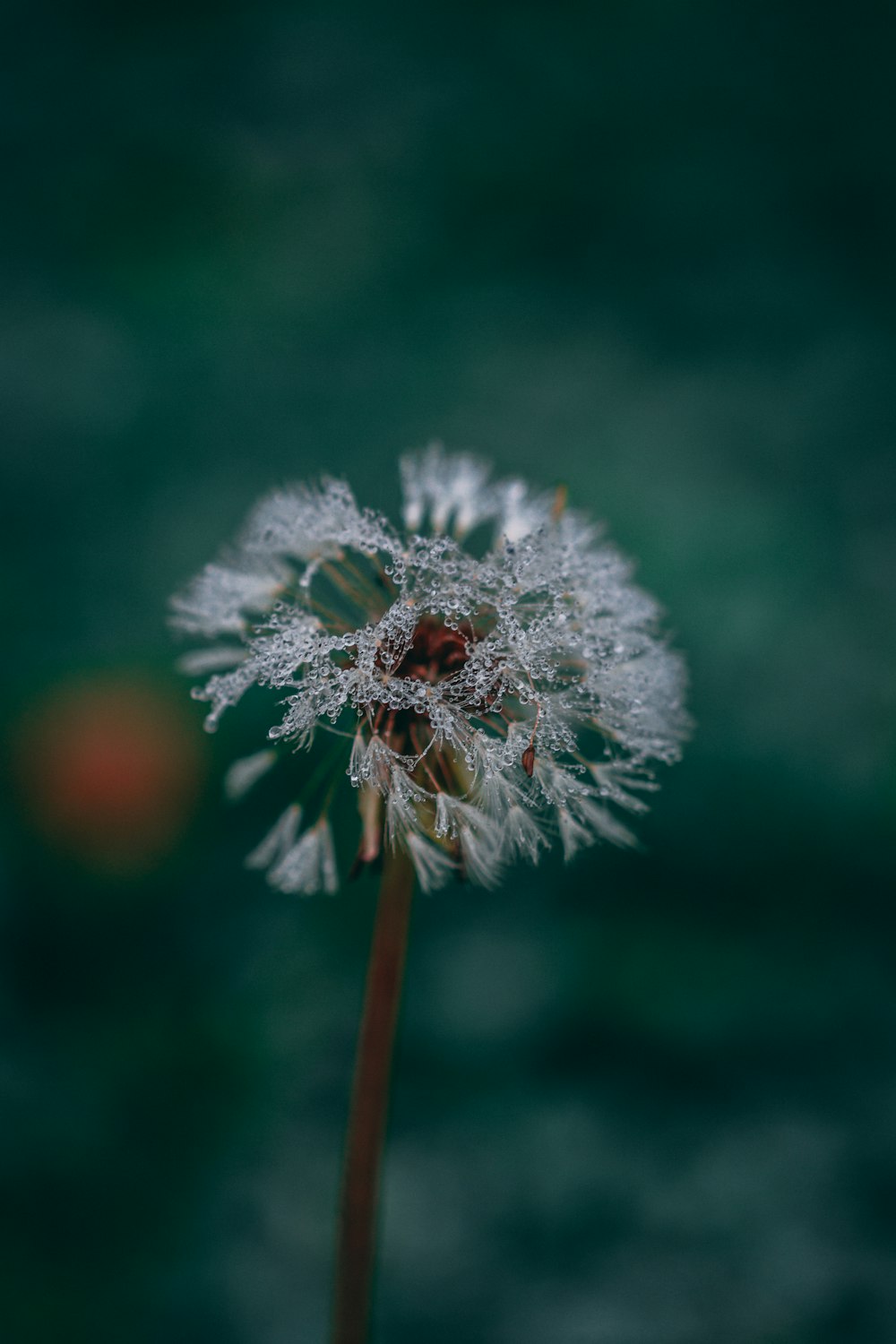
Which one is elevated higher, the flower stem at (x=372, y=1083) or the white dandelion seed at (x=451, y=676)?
the white dandelion seed at (x=451, y=676)

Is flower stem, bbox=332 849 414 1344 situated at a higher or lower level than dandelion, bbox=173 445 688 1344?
lower

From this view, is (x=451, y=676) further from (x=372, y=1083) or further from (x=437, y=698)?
(x=372, y=1083)

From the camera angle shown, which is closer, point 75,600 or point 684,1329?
point 684,1329

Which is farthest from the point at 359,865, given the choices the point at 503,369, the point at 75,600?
the point at 503,369

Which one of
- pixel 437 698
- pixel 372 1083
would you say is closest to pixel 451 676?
pixel 437 698

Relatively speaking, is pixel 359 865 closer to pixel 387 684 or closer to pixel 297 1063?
pixel 387 684
